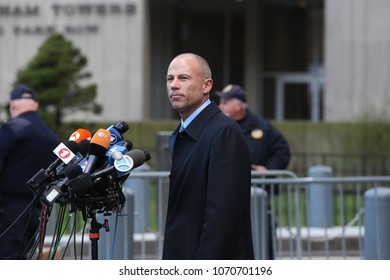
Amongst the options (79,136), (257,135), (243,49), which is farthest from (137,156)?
(243,49)

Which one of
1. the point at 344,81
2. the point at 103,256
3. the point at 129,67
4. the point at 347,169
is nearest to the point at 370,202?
the point at 103,256

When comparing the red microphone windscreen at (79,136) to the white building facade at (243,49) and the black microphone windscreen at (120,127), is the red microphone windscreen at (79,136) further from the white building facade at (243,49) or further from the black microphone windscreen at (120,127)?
the white building facade at (243,49)

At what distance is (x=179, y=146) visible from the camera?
5.04 meters

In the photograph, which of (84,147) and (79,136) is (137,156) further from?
(79,136)

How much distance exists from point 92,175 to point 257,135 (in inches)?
192

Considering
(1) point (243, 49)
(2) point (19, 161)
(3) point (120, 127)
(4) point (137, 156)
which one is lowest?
(2) point (19, 161)

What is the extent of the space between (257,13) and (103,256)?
18901 millimetres

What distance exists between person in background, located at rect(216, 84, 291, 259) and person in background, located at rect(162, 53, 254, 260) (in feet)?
14.2

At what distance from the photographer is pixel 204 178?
4836 mm

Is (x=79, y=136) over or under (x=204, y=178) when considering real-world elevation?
over

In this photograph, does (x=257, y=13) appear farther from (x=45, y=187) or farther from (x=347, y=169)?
(x=45, y=187)

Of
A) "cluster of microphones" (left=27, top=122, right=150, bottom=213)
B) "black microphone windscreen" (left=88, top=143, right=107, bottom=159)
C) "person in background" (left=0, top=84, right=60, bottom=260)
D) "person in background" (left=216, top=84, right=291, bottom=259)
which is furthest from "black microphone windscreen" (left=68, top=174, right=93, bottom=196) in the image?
"person in background" (left=216, top=84, right=291, bottom=259)

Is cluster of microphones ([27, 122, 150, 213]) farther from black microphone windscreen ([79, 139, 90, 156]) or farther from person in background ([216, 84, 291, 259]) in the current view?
person in background ([216, 84, 291, 259])

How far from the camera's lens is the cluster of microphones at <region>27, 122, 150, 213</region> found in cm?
468
